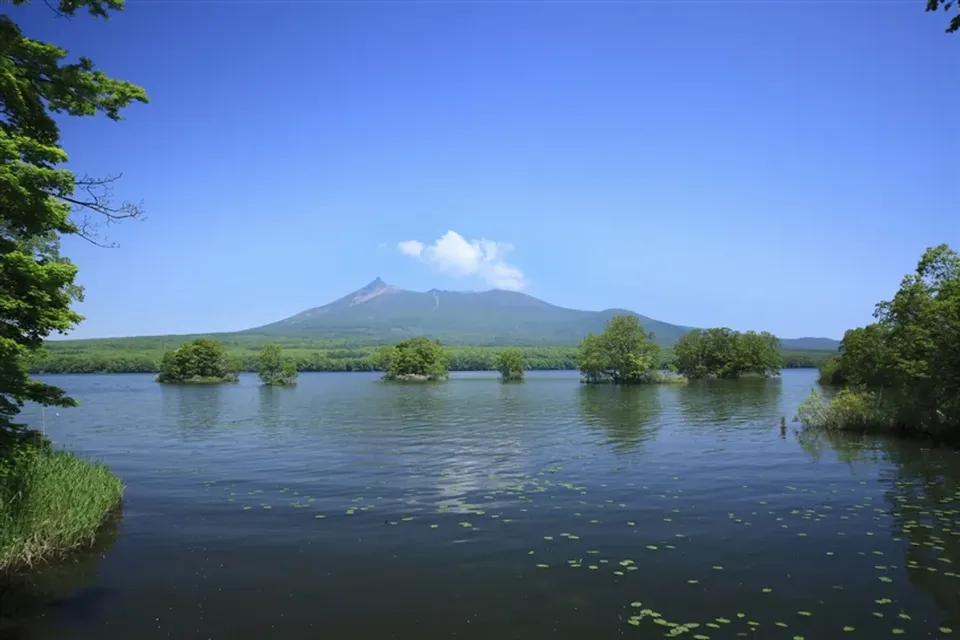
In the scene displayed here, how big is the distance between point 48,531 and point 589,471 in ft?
64.0

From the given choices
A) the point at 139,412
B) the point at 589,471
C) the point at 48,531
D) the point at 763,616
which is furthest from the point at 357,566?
the point at 139,412

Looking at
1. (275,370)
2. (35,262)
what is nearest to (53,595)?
(35,262)

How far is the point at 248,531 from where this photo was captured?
17438 millimetres

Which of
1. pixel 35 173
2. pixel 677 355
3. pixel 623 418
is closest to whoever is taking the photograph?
pixel 35 173

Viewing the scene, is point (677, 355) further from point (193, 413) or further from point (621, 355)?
point (193, 413)

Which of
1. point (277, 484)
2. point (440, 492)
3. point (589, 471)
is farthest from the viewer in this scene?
point (589, 471)

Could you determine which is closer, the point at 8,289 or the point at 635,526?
the point at 8,289

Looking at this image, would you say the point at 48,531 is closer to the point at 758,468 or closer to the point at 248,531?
the point at 248,531

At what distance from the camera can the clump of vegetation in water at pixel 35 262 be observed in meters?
12.1

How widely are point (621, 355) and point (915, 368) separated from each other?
Result: 9400 cm

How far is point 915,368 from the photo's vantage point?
1332 inches

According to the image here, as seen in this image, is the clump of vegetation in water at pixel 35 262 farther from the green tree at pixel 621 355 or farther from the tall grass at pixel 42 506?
the green tree at pixel 621 355

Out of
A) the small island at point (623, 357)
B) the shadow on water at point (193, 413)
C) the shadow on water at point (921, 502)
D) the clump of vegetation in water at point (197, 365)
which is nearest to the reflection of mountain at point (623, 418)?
the shadow on water at point (921, 502)

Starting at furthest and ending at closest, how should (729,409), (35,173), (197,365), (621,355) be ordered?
(197,365)
(621,355)
(729,409)
(35,173)
